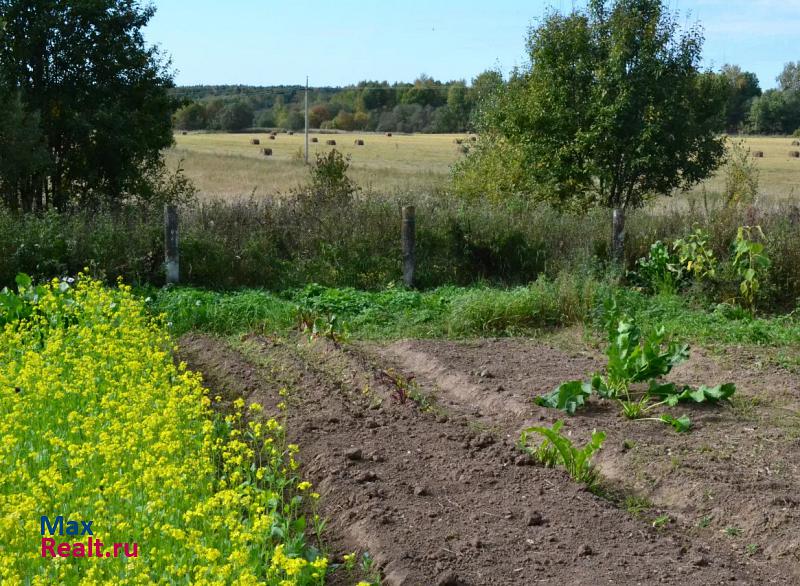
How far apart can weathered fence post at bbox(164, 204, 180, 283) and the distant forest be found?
179 ft

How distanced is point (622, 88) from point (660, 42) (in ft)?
4.22

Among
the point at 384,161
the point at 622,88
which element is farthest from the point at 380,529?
the point at 384,161

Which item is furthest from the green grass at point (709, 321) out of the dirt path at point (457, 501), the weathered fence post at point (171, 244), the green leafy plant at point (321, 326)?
the weathered fence post at point (171, 244)

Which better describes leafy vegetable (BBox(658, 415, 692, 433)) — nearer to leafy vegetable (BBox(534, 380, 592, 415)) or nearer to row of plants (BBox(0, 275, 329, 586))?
leafy vegetable (BBox(534, 380, 592, 415))

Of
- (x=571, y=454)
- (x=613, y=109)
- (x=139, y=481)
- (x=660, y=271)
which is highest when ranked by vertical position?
(x=613, y=109)

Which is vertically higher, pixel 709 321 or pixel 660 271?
pixel 660 271

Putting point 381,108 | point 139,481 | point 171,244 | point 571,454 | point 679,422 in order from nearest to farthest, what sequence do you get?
point 139,481 < point 571,454 < point 679,422 < point 171,244 < point 381,108

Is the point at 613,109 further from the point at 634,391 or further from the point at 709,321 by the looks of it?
the point at 634,391

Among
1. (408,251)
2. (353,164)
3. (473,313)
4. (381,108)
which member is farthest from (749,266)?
(381,108)

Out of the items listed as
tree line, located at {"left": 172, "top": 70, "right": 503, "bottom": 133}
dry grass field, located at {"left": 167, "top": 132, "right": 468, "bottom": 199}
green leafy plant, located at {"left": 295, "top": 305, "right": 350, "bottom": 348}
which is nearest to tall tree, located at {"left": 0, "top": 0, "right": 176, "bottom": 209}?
dry grass field, located at {"left": 167, "top": 132, "right": 468, "bottom": 199}

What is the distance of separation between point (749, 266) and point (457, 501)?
298 inches

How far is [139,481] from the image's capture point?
4.89 metres

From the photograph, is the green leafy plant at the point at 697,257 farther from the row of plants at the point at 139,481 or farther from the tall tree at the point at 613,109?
the row of plants at the point at 139,481

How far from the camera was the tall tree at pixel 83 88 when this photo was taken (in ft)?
54.9
